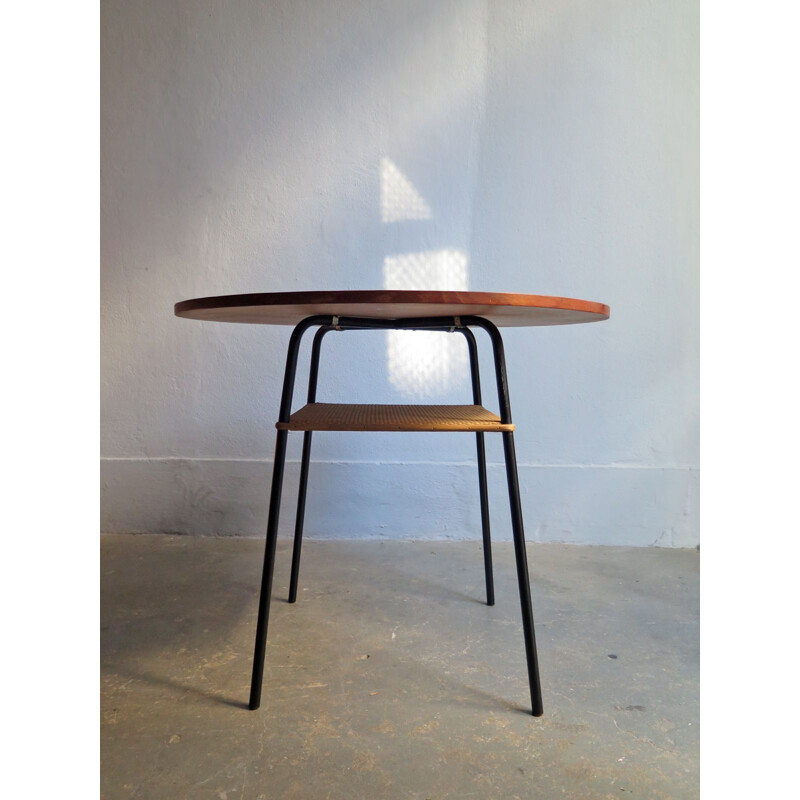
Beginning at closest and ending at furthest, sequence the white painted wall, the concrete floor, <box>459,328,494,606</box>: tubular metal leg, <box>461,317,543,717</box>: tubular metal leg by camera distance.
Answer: the concrete floor → <box>461,317,543,717</box>: tubular metal leg → <box>459,328,494,606</box>: tubular metal leg → the white painted wall

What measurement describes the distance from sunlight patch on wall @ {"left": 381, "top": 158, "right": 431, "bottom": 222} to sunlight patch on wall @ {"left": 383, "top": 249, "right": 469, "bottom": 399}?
0.13 metres

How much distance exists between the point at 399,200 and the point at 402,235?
12 cm

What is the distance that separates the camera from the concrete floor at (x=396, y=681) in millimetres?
1037

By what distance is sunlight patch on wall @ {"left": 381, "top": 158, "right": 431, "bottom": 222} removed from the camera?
89.4 inches

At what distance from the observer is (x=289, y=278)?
90.3 inches

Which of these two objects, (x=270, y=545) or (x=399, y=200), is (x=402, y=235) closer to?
(x=399, y=200)

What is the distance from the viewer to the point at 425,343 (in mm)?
2305

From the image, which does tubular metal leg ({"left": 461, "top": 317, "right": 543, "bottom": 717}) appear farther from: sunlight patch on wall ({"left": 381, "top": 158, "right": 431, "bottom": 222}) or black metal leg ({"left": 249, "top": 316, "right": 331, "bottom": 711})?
sunlight patch on wall ({"left": 381, "top": 158, "right": 431, "bottom": 222})

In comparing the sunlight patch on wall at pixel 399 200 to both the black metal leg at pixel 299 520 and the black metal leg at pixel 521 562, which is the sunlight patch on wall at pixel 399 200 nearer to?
the black metal leg at pixel 299 520

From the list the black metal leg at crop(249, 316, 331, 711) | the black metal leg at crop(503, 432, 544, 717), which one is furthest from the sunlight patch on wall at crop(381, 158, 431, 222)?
the black metal leg at crop(503, 432, 544, 717)

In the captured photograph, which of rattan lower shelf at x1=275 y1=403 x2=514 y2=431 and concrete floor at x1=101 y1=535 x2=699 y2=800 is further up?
rattan lower shelf at x1=275 y1=403 x2=514 y2=431

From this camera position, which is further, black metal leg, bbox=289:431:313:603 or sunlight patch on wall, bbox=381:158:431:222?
sunlight patch on wall, bbox=381:158:431:222

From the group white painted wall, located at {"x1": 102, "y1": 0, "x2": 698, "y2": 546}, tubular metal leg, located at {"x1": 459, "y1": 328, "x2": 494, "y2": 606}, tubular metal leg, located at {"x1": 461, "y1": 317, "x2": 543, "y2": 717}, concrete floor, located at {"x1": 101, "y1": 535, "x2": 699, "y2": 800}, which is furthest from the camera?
white painted wall, located at {"x1": 102, "y1": 0, "x2": 698, "y2": 546}
